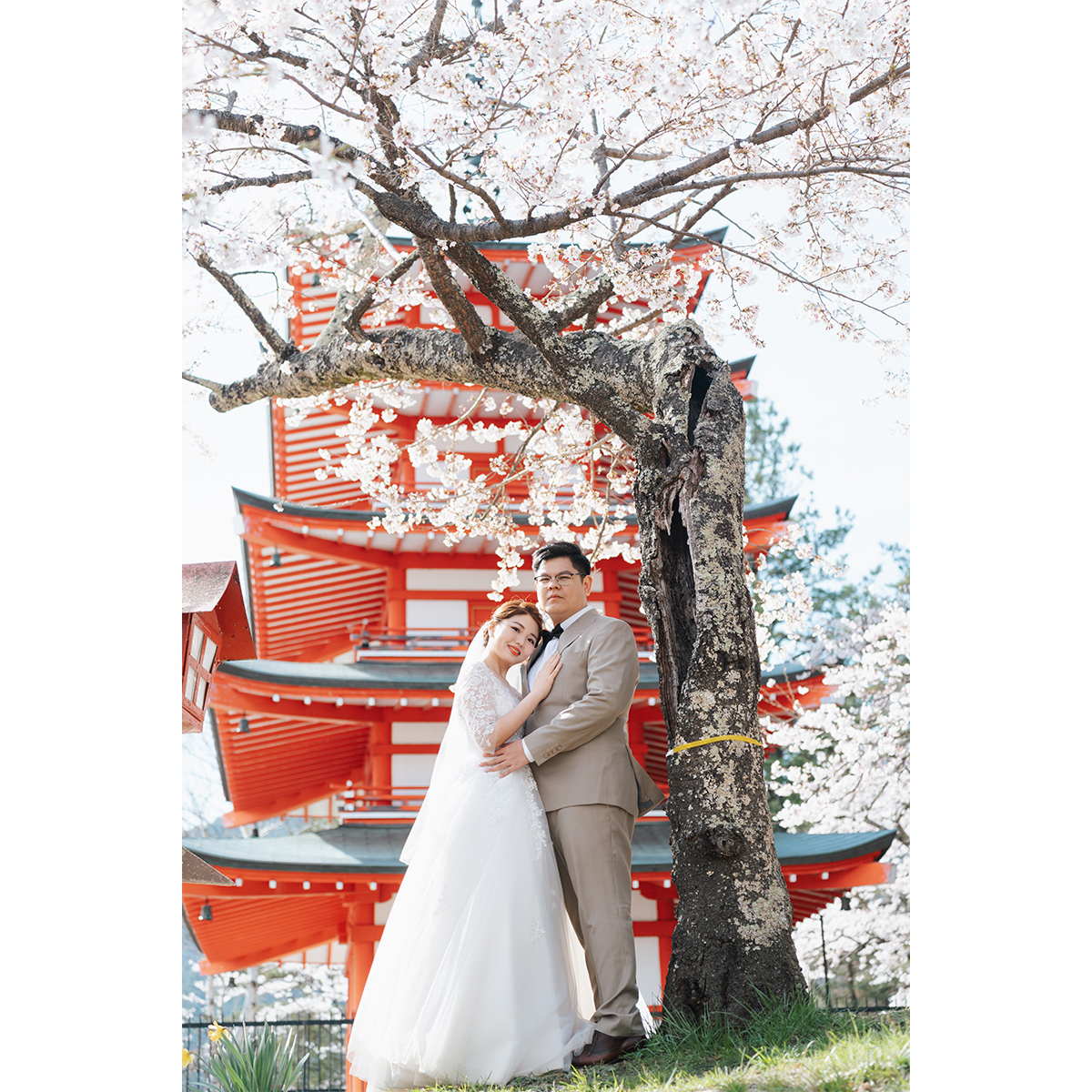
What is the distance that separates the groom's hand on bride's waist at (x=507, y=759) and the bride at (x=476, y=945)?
3cm

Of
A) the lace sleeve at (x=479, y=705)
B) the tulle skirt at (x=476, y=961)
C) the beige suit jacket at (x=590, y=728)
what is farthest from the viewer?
the lace sleeve at (x=479, y=705)

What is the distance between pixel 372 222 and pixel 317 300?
4283mm

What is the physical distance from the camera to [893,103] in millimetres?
4645

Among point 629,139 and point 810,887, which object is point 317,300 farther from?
point 810,887

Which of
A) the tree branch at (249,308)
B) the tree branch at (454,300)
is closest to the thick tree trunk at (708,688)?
the tree branch at (454,300)

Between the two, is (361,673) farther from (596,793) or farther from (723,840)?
(723,840)

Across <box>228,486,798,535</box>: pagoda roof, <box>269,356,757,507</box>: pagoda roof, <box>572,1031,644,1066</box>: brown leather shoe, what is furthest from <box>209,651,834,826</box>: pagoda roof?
<box>572,1031,644,1066</box>: brown leather shoe

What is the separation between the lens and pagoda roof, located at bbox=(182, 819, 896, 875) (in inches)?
298

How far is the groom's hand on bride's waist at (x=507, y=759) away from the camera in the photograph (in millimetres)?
3367

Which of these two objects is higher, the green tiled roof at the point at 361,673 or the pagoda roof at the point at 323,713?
the green tiled roof at the point at 361,673

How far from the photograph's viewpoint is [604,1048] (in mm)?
3053

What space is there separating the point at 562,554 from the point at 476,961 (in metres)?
1.43

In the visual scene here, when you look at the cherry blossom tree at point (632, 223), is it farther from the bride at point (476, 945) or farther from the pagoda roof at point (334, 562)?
the pagoda roof at point (334, 562)

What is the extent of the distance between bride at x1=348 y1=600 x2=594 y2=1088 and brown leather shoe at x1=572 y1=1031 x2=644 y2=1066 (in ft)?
0.11
